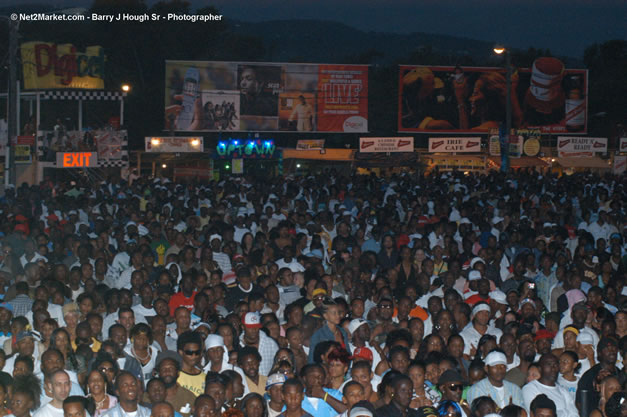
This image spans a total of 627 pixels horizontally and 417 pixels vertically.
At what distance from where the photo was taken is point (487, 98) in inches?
1332

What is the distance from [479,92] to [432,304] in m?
25.3

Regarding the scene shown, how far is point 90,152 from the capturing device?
23016 millimetres

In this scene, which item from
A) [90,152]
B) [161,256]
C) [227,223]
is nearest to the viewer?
[161,256]

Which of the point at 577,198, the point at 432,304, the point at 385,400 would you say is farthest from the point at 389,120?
the point at 385,400

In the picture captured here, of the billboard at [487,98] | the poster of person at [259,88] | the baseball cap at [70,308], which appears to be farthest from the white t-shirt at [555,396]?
the poster of person at [259,88]

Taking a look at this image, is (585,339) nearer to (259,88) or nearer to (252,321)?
(252,321)

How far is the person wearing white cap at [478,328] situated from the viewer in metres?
8.66

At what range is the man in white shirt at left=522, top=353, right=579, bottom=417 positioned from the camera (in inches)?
278

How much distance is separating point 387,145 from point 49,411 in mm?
23381

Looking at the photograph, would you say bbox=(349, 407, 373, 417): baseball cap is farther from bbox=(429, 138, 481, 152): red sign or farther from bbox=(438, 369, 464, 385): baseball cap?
bbox=(429, 138, 481, 152): red sign

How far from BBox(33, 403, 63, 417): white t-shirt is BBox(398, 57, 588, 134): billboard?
89.9 ft

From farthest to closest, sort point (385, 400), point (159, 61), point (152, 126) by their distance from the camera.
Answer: point (159, 61), point (152, 126), point (385, 400)

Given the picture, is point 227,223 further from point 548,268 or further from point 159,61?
point 159,61

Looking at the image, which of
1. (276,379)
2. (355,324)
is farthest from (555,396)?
(276,379)
